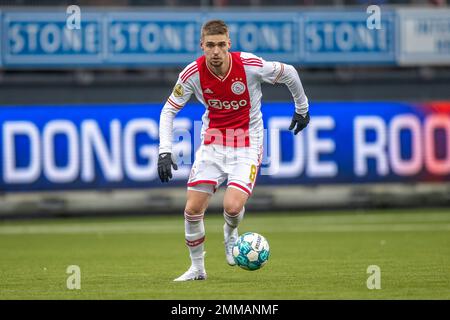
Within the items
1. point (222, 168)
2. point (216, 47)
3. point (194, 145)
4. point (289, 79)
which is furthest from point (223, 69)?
point (194, 145)

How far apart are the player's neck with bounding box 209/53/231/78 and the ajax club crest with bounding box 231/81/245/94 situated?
0.15 metres

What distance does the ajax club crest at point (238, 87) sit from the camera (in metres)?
11.7

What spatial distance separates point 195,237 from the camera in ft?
38.0

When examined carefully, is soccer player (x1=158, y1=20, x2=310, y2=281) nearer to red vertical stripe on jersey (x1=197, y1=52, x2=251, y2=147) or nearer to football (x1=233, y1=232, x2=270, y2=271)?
red vertical stripe on jersey (x1=197, y1=52, x2=251, y2=147)

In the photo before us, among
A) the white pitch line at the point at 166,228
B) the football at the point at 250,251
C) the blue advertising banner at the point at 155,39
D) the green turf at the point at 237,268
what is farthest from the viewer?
the blue advertising banner at the point at 155,39

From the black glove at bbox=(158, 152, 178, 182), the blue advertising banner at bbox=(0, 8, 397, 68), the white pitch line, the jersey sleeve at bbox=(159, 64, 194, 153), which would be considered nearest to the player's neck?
Answer: the jersey sleeve at bbox=(159, 64, 194, 153)

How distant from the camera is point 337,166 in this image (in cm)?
2353

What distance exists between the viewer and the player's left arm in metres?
11.8

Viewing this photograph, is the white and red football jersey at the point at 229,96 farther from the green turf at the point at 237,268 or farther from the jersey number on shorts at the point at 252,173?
the green turf at the point at 237,268

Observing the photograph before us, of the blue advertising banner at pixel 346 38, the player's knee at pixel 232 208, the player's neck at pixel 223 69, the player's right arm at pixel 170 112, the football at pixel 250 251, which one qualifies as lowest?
the football at pixel 250 251

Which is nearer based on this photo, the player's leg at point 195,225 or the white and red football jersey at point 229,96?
the player's leg at point 195,225

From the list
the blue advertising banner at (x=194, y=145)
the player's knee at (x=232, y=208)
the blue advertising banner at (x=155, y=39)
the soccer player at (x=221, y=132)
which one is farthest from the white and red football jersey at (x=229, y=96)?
the blue advertising banner at (x=155, y=39)

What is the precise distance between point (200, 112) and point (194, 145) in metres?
0.88

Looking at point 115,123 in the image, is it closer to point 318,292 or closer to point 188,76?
point 188,76
